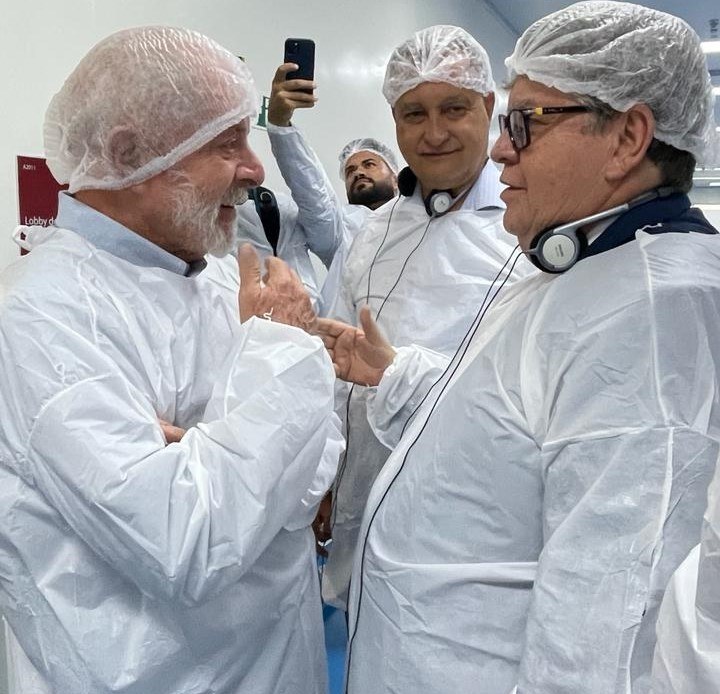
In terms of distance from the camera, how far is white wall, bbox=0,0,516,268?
1938 mm

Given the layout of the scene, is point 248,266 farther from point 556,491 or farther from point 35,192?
point 35,192

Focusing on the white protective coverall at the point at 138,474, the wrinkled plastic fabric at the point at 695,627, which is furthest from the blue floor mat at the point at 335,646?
the wrinkled plastic fabric at the point at 695,627

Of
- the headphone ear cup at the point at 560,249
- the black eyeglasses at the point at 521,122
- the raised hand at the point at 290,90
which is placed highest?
the black eyeglasses at the point at 521,122

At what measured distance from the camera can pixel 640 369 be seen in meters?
0.84

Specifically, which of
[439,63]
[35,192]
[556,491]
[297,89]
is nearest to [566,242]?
[556,491]

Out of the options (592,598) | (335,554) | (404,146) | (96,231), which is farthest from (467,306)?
(592,598)

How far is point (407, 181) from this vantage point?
1.86m

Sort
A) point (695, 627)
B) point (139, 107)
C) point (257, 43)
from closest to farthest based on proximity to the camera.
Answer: point (695, 627) < point (139, 107) < point (257, 43)

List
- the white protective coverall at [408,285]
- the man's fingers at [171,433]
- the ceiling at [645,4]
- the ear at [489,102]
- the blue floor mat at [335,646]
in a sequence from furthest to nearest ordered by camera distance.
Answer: the ceiling at [645,4], the blue floor mat at [335,646], the ear at [489,102], the white protective coverall at [408,285], the man's fingers at [171,433]

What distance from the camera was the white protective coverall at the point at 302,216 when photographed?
2.33 meters

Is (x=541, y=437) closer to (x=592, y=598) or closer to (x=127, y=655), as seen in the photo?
(x=592, y=598)

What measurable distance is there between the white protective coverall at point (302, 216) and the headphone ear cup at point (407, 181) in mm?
573

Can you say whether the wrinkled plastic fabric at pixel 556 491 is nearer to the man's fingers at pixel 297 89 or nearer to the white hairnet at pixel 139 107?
the white hairnet at pixel 139 107

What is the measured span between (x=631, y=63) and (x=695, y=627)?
0.67 meters
